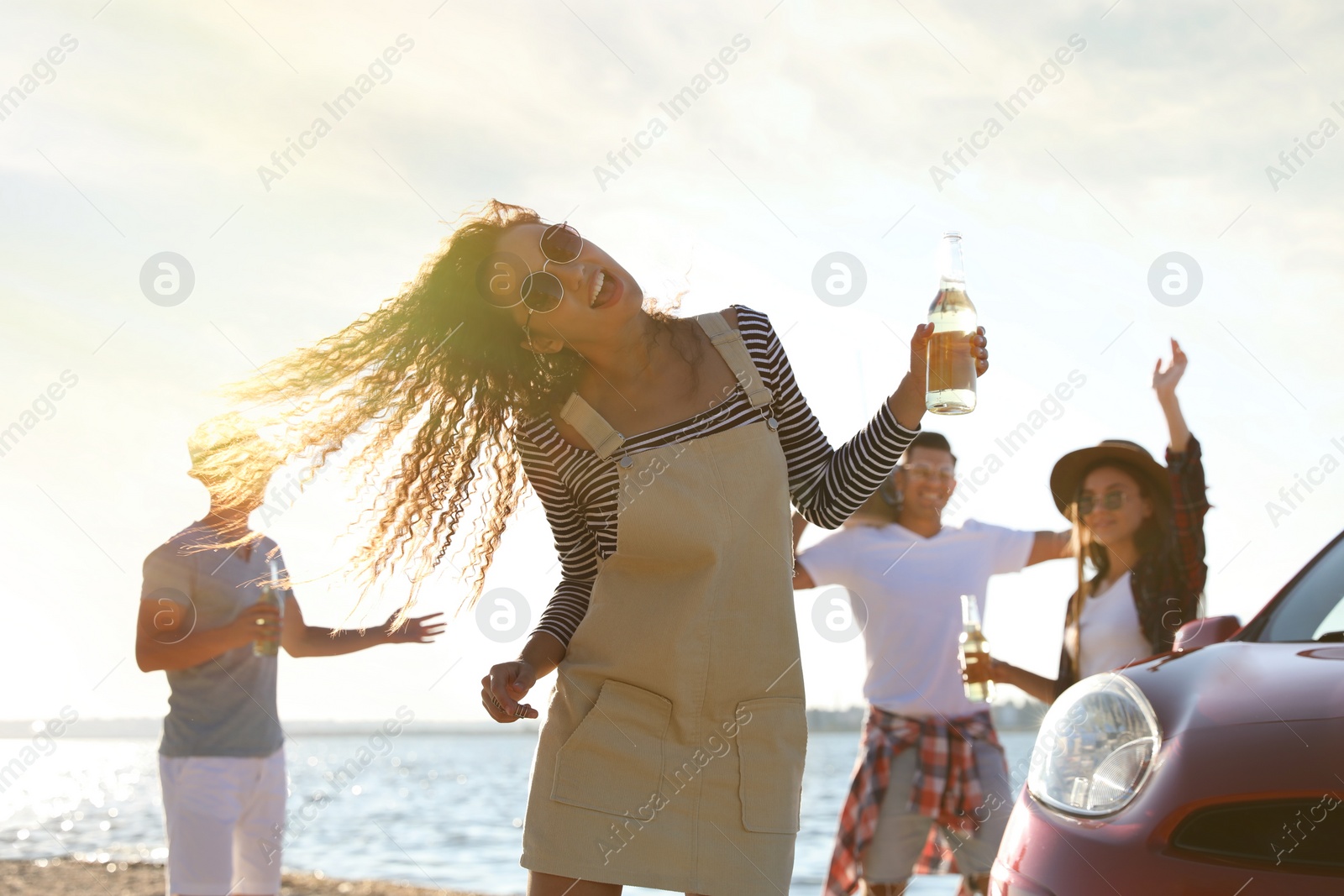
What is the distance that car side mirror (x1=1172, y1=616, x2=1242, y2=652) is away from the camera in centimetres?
294

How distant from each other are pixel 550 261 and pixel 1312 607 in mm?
1906

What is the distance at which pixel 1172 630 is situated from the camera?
4645 millimetres

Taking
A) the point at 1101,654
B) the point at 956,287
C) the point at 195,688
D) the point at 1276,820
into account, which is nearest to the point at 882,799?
the point at 1101,654

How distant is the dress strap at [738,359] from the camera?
113 inches

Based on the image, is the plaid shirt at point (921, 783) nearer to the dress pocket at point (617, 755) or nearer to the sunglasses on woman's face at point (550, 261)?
the dress pocket at point (617, 755)

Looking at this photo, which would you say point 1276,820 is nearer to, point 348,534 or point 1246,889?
point 1246,889

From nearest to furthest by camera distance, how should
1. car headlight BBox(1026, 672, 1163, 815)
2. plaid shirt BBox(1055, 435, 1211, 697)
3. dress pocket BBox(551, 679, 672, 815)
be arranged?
1. car headlight BBox(1026, 672, 1163, 815)
2. dress pocket BBox(551, 679, 672, 815)
3. plaid shirt BBox(1055, 435, 1211, 697)

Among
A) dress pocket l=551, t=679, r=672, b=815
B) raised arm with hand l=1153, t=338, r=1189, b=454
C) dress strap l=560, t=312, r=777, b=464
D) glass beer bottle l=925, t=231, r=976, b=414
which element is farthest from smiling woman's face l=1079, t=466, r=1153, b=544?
dress pocket l=551, t=679, r=672, b=815

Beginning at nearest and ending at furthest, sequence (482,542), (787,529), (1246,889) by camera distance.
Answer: (1246,889), (787,529), (482,542)

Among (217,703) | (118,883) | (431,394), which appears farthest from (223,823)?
(118,883)

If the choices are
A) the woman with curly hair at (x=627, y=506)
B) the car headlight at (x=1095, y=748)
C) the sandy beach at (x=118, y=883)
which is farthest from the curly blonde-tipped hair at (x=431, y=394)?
the sandy beach at (x=118, y=883)

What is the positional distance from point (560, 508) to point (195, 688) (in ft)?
8.20

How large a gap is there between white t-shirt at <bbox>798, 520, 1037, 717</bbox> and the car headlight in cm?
270

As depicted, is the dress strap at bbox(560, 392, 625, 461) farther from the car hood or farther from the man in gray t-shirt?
the man in gray t-shirt
